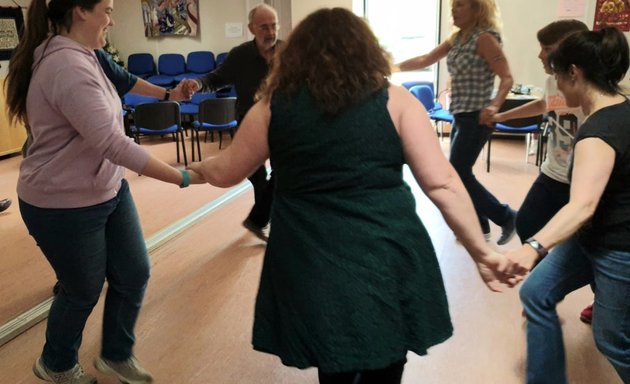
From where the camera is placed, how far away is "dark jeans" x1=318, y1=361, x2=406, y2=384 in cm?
132

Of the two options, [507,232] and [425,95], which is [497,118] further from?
[425,95]

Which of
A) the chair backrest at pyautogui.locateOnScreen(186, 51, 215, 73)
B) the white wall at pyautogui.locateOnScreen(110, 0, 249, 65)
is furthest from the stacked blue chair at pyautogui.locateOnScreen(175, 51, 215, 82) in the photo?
the white wall at pyautogui.locateOnScreen(110, 0, 249, 65)

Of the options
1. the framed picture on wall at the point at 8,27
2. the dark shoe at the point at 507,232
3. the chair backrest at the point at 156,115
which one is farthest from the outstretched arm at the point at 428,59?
the framed picture on wall at the point at 8,27

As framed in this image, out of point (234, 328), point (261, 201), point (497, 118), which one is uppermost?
point (497, 118)

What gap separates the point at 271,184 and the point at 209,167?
1847mm

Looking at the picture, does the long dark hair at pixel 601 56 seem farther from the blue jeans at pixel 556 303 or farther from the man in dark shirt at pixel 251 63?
the man in dark shirt at pixel 251 63

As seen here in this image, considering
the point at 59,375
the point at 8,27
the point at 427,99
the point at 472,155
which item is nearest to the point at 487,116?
the point at 472,155

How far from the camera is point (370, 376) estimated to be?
1.33m

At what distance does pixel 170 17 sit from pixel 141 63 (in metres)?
0.89

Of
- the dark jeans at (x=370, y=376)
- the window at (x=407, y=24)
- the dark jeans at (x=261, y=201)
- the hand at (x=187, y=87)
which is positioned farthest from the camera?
the window at (x=407, y=24)

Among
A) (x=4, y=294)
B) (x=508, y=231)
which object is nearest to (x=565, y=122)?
(x=508, y=231)

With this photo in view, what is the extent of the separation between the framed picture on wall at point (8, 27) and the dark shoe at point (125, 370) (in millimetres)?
6020

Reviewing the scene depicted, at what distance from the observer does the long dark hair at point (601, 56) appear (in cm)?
151

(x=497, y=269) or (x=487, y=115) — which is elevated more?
(x=487, y=115)
